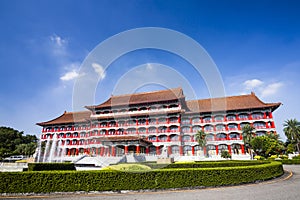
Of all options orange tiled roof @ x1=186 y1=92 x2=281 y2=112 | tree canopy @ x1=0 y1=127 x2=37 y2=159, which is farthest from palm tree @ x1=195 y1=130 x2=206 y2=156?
tree canopy @ x1=0 y1=127 x2=37 y2=159

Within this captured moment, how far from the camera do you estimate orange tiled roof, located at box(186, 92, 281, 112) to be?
41.6 meters

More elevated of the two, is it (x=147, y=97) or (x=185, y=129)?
(x=147, y=97)

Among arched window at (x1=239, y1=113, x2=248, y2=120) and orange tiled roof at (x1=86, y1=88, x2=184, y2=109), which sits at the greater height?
orange tiled roof at (x1=86, y1=88, x2=184, y2=109)

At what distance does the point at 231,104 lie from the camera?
147 ft

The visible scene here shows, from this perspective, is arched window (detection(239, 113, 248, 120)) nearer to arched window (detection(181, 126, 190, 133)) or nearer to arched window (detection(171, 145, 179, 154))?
arched window (detection(181, 126, 190, 133))

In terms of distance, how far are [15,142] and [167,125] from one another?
52797 millimetres

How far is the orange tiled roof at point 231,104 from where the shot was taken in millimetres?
41556

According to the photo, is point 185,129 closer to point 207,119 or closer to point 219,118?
point 207,119

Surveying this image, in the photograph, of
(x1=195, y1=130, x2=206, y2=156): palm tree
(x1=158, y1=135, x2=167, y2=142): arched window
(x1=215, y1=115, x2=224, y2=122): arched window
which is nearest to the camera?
(x1=195, y1=130, x2=206, y2=156): palm tree

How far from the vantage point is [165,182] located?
10.1 m

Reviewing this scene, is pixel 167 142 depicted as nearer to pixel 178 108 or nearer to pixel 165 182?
pixel 178 108

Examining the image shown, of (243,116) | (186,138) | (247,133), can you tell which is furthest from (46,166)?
(243,116)

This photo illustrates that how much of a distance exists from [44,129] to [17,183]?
52645mm

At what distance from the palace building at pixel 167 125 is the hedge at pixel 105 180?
2626 cm
